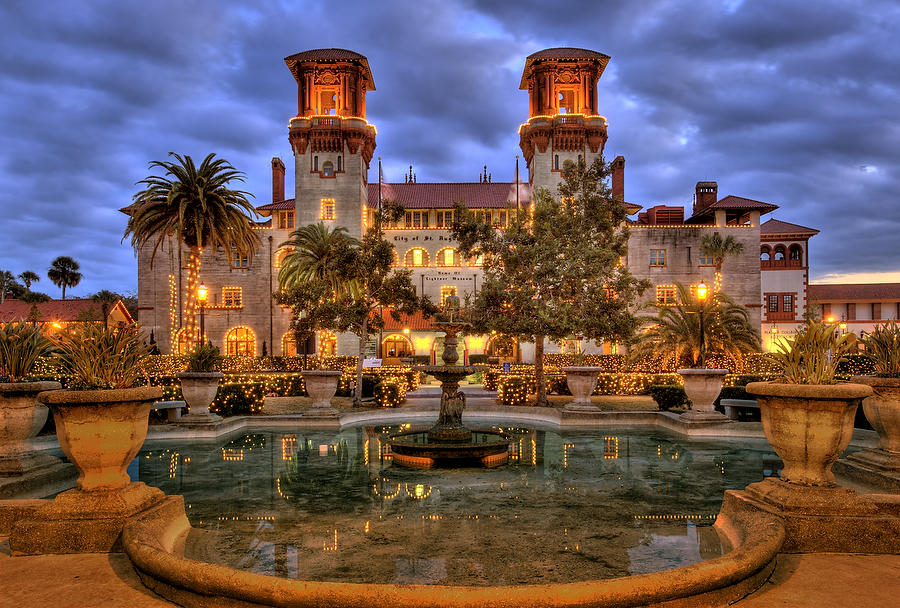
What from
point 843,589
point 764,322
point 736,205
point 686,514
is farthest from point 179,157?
point 764,322

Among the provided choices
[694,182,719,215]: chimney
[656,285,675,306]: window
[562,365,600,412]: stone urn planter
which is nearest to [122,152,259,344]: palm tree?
[562,365,600,412]: stone urn planter

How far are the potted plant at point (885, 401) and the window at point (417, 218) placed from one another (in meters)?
45.6

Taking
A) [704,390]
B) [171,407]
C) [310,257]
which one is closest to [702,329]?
[704,390]

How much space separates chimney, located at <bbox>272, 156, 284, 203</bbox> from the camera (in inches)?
2240

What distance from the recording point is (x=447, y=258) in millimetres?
50781

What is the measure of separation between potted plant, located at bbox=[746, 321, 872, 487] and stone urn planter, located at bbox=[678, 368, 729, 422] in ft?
28.4

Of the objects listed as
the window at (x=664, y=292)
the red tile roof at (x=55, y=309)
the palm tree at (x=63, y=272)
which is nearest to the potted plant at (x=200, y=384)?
the window at (x=664, y=292)

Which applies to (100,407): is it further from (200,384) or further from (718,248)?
(718,248)

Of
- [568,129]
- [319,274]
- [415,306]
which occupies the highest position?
[568,129]

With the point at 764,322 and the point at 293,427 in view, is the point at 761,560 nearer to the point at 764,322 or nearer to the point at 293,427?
the point at 293,427

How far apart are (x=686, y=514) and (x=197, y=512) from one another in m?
6.38

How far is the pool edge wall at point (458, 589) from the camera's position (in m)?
3.96

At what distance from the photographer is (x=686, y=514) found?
744 cm

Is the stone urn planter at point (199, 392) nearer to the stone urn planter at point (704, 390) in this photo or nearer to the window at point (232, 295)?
the stone urn planter at point (704, 390)
